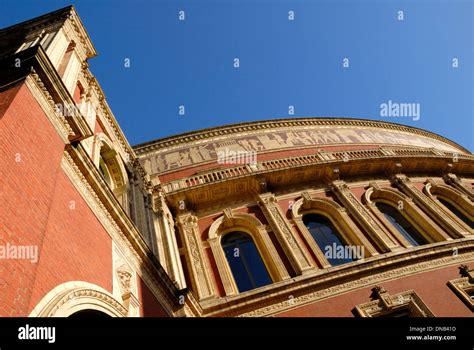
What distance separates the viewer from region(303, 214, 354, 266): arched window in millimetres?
12297

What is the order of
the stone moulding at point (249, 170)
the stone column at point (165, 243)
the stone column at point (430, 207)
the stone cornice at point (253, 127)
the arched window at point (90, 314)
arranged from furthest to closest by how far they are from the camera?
the stone cornice at point (253, 127) < the stone moulding at point (249, 170) < the stone column at point (430, 207) < the stone column at point (165, 243) < the arched window at point (90, 314)

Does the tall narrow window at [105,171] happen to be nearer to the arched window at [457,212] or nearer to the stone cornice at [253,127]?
the stone cornice at [253,127]

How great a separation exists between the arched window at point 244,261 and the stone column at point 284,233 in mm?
981

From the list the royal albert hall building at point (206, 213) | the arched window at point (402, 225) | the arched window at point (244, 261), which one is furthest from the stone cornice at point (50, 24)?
the arched window at point (402, 225)

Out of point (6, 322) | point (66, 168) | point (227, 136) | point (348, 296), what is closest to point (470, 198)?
point (348, 296)

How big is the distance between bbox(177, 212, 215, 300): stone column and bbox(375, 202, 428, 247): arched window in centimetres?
712

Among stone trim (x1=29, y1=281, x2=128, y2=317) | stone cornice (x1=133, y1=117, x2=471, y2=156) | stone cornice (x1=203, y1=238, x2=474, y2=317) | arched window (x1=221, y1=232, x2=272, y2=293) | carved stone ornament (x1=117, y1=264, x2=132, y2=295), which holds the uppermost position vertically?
stone cornice (x1=133, y1=117, x2=471, y2=156)

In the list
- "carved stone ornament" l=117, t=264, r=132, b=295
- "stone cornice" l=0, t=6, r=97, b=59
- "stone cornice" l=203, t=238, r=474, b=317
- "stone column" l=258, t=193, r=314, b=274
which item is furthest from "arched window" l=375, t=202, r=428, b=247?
"stone cornice" l=0, t=6, r=97, b=59

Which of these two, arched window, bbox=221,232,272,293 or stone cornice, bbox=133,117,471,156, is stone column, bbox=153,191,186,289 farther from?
stone cornice, bbox=133,117,471,156

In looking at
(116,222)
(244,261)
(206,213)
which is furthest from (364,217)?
(116,222)

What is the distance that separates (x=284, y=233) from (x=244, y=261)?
159 centimetres

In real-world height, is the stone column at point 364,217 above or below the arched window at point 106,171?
below

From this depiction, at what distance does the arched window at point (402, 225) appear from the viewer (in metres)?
13.5

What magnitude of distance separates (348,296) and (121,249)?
632 cm
